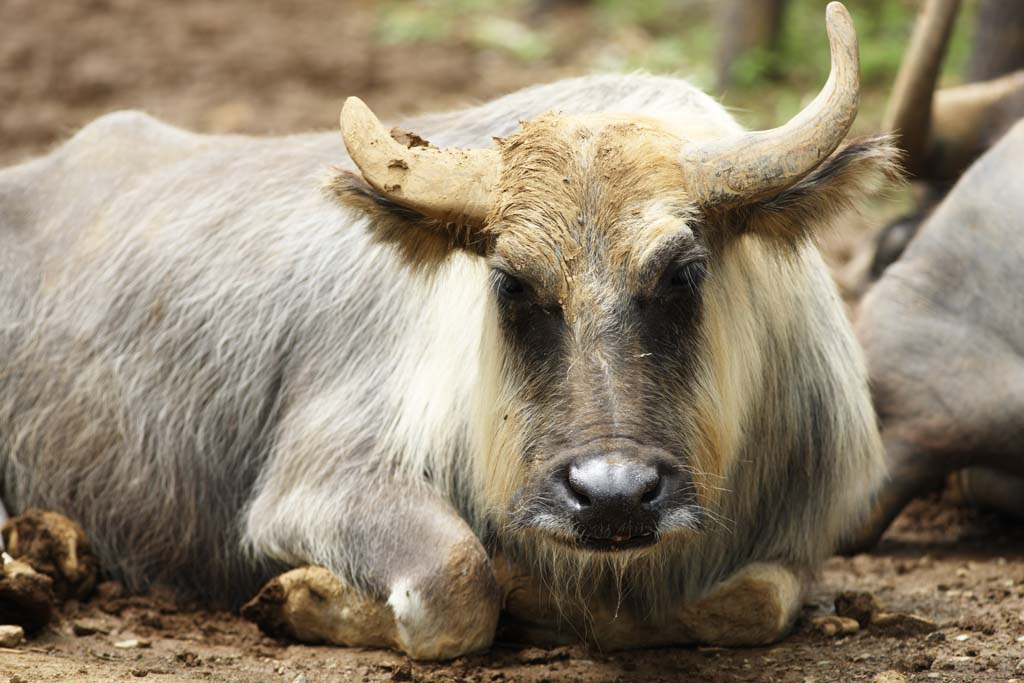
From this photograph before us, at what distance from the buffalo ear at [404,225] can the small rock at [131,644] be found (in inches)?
62.7

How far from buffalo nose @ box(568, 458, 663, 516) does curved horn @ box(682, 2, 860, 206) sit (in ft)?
2.84

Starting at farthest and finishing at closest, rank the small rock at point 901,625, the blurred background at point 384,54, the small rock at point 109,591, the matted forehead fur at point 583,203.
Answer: the blurred background at point 384,54, the small rock at point 109,591, the small rock at point 901,625, the matted forehead fur at point 583,203

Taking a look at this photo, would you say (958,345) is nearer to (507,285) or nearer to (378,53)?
(507,285)

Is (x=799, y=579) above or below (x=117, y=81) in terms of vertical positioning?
below

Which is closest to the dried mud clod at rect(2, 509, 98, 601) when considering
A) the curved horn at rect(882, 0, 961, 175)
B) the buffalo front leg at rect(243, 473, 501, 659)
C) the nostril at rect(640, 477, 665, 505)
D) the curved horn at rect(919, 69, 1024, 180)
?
the buffalo front leg at rect(243, 473, 501, 659)

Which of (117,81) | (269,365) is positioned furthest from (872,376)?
(117,81)

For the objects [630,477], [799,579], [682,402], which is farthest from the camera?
[799,579]

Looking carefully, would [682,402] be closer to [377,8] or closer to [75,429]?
[75,429]

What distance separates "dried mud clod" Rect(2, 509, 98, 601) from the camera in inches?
202

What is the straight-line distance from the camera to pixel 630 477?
3.80 metres

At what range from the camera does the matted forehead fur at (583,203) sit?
4.05 meters

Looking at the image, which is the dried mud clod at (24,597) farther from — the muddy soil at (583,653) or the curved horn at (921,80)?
the curved horn at (921,80)

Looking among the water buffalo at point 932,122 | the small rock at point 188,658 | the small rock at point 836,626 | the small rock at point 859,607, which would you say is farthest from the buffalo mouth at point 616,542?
the water buffalo at point 932,122

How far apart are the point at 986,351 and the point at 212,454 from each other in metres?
3.16
